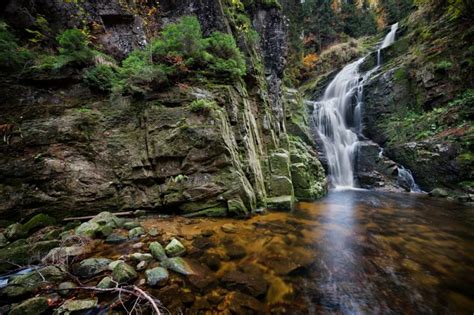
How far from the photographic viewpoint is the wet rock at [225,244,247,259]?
4076 millimetres

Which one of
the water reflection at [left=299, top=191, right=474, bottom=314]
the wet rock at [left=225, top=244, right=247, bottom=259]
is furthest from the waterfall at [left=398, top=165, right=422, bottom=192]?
the wet rock at [left=225, top=244, right=247, bottom=259]

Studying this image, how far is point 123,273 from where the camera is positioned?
9.97ft

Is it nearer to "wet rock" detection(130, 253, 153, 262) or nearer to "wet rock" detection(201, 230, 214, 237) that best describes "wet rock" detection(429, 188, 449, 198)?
"wet rock" detection(201, 230, 214, 237)

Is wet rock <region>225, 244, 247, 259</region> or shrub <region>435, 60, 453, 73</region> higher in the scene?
shrub <region>435, 60, 453, 73</region>

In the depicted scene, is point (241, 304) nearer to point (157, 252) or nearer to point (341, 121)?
point (157, 252)

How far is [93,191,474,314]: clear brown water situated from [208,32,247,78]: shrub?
5.18 metres

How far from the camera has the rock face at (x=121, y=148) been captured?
16.1 ft

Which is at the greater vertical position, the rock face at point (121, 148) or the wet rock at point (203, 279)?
A: the rock face at point (121, 148)

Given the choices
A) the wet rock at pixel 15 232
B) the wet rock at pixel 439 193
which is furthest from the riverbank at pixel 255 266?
the wet rock at pixel 439 193

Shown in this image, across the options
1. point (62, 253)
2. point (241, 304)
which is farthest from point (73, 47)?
point (241, 304)

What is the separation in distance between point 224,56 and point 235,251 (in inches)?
269

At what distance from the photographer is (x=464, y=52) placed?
36.8 ft

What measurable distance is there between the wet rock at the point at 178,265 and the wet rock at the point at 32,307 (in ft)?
4.80

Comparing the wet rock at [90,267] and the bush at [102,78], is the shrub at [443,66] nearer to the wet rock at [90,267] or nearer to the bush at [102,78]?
the bush at [102,78]
